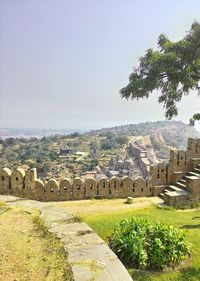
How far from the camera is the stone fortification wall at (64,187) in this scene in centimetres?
1131

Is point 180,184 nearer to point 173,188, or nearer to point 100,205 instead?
point 173,188

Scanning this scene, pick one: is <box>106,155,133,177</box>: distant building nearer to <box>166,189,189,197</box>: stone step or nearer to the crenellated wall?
the crenellated wall

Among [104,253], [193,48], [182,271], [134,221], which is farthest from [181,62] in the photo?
[104,253]

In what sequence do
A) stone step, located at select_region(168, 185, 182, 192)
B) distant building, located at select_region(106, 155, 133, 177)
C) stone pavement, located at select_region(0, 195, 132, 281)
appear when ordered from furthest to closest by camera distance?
distant building, located at select_region(106, 155, 133, 177) → stone step, located at select_region(168, 185, 182, 192) → stone pavement, located at select_region(0, 195, 132, 281)

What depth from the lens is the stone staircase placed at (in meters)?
11.6

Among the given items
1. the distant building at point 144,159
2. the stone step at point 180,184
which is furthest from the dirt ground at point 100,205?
the distant building at point 144,159

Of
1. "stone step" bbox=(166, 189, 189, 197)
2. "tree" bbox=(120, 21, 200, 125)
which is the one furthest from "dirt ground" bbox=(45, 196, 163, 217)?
"tree" bbox=(120, 21, 200, 125)

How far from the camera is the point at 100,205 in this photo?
11.1 meters

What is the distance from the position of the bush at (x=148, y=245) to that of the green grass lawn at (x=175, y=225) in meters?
0.17

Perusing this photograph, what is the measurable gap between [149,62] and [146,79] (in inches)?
18.2

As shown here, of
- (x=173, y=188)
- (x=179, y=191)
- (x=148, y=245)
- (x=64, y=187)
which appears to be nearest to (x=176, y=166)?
(x=173, y=188)

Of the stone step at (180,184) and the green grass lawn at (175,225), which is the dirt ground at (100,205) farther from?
the stone step at (180,184)

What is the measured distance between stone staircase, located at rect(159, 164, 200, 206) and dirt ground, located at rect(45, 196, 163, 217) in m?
0.38

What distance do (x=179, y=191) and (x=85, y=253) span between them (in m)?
7.94
